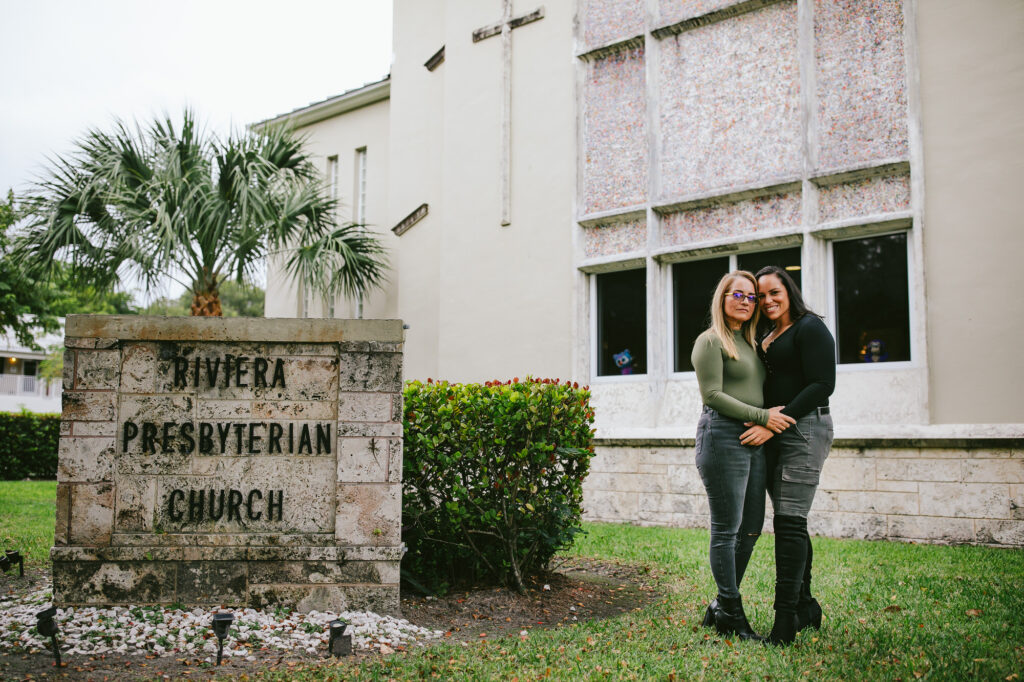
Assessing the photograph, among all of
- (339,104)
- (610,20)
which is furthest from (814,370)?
(339,104)

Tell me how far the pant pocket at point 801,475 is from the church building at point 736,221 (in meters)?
4.42

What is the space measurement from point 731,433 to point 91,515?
3876mm

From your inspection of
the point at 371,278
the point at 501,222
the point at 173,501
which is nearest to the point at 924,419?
the point at 501,222

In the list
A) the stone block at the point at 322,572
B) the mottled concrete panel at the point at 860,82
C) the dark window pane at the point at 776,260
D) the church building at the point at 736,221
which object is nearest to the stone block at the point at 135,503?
the stone block at the point at 322,572

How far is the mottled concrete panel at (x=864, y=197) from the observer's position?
850 cm

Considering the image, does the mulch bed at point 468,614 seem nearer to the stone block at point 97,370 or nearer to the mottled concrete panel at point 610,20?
the stone block at point 97,370

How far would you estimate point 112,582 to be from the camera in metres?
4.90

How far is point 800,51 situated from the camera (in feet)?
30.1

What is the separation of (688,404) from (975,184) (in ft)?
12.6

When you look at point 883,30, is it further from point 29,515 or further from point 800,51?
point 29,515

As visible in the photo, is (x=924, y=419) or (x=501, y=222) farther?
(x=501, y=222)

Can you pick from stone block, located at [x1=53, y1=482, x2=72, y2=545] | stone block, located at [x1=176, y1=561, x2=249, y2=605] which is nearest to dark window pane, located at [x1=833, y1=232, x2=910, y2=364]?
stone block, located at [x1=176, y1=561, x2=249, y2=605]

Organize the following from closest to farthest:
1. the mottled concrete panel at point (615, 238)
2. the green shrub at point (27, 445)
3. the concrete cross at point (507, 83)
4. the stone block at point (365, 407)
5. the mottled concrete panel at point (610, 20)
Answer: the stone block at point (365, 407) < the mottled concrete panel at point (615, 238) < the mottled concrete panel at point (610, 20) < the concrete cross at point (507, 83) < the green shrub at point (27, 445)

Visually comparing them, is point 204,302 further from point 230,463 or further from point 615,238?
point 230,463
